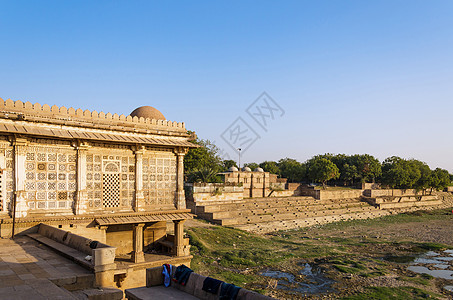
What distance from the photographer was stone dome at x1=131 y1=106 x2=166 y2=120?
16.7 metres

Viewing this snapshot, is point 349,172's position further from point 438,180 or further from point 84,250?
point 84,250

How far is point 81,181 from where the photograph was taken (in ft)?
42.8

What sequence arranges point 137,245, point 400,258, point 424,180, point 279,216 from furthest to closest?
point 424,180 < point 279,216 < point 400,258 < point 137,245

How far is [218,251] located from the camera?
20.2 m

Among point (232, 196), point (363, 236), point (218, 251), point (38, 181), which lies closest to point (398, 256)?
point (363, 236)

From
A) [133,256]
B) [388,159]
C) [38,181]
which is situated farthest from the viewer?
[388,159]

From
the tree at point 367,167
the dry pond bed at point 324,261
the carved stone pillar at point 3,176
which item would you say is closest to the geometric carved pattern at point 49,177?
the carved stone pillar at point 3,176

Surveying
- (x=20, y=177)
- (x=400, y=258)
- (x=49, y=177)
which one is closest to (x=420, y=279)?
(x=400, y=258)

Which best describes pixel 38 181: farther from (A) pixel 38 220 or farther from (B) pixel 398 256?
(B) pixel 398 256

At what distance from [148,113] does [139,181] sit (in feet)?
12.8

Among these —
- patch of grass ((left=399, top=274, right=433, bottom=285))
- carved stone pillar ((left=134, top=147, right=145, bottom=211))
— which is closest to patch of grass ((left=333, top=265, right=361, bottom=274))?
patch of grass ((left=399, top=274, right=433, bottom=285))

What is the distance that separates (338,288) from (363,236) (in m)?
14.1

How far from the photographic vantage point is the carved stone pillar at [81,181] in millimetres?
12867

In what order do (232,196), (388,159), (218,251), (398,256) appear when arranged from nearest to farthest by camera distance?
(218,251) → (398,256) → (232,196) → (388,159)
